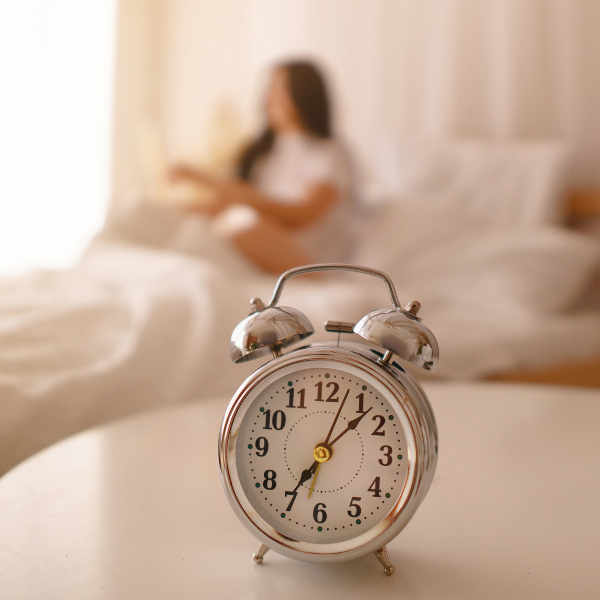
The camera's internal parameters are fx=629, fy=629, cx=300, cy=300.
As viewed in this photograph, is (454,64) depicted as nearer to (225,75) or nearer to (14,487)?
(225,75)

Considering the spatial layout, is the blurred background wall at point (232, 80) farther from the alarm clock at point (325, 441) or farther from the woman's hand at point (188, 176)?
the alarm clock at point (325, 441)

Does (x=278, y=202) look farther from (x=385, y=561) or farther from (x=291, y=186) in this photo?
(x=385, y=561)

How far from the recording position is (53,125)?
332 centimetres

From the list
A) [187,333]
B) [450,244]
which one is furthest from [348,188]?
[187,333]

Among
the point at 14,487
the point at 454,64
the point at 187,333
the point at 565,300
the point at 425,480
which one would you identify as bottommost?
the point at 565,300

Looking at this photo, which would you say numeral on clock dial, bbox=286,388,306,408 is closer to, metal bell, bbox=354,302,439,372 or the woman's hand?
metal bell, bbox=354,302,439,372

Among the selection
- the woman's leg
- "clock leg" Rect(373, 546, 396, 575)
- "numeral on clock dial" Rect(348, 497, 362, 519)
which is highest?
"numeral on clock dial" Rect(348, 497, 362, 519)

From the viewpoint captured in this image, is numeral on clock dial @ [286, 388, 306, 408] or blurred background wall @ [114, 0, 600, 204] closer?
numeral on clock dial @ [286, 388, 306, 408]

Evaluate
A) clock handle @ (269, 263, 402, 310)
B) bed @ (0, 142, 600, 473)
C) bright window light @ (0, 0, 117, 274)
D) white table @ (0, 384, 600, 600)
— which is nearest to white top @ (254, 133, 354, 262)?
bed @ (0, 142, 600, 473)

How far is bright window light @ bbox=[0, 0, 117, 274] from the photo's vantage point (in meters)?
3.09

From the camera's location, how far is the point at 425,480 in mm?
455

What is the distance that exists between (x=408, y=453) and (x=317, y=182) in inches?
78.6

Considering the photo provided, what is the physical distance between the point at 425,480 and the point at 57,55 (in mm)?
3449

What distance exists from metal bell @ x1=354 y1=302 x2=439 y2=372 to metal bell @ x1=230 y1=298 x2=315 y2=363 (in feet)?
0.14
